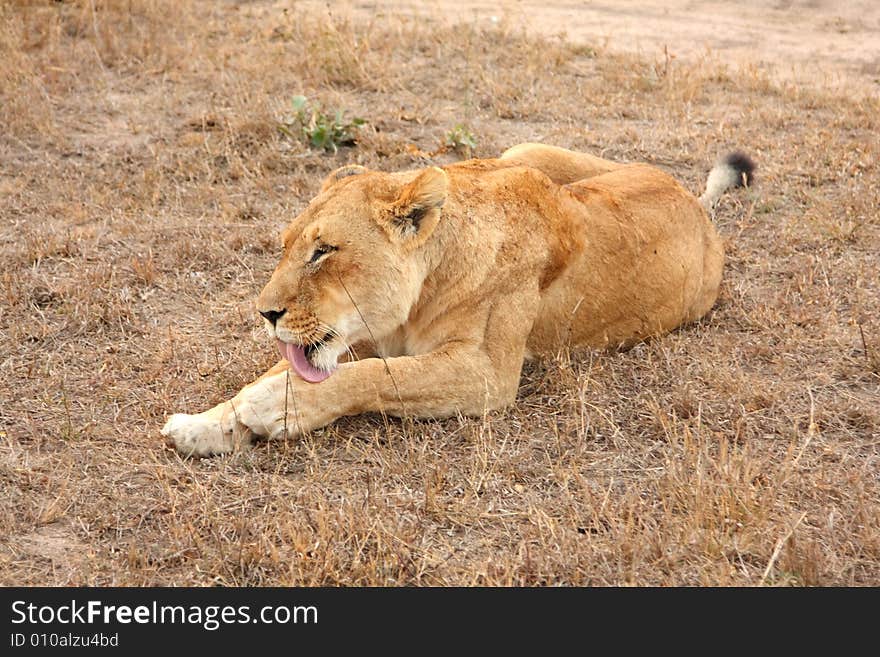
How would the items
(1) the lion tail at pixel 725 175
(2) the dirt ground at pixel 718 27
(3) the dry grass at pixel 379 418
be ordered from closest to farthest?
(3) the dry grass at pixel 379 418 < (1) the lion tail at pixel 725 175 < (2) the dirt ground at pixel 718 27

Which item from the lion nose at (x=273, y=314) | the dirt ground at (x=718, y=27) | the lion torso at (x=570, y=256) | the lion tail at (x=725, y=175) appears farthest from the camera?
the dirt ground at (x=718, y=27)

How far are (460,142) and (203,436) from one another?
3.59 meters

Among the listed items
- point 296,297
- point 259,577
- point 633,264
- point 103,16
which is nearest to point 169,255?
point 296,297

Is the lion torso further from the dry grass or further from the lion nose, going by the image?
the lion nose

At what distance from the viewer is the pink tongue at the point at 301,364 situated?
3.75m

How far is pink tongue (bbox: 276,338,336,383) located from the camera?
3.75 metres

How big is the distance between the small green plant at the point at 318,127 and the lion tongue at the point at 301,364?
3237mm

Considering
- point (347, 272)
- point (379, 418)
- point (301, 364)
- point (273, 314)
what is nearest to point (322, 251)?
point (347, 272)

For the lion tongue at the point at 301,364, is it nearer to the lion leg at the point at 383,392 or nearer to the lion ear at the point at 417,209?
the lion leg at the point at 383,392

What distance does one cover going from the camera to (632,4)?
11555 mm

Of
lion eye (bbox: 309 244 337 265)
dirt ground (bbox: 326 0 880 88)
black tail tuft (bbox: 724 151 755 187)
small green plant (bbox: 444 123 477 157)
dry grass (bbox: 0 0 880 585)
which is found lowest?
dry grass (bbox: 0 0 880 585)

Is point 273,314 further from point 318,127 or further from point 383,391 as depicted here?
point 318,127

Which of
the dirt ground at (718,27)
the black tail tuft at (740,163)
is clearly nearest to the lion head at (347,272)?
the black tail tuft at (740,163)

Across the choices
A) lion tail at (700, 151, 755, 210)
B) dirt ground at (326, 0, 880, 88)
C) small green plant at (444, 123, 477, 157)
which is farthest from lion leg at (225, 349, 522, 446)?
dirt ground at (326, 0, 880, 88)
